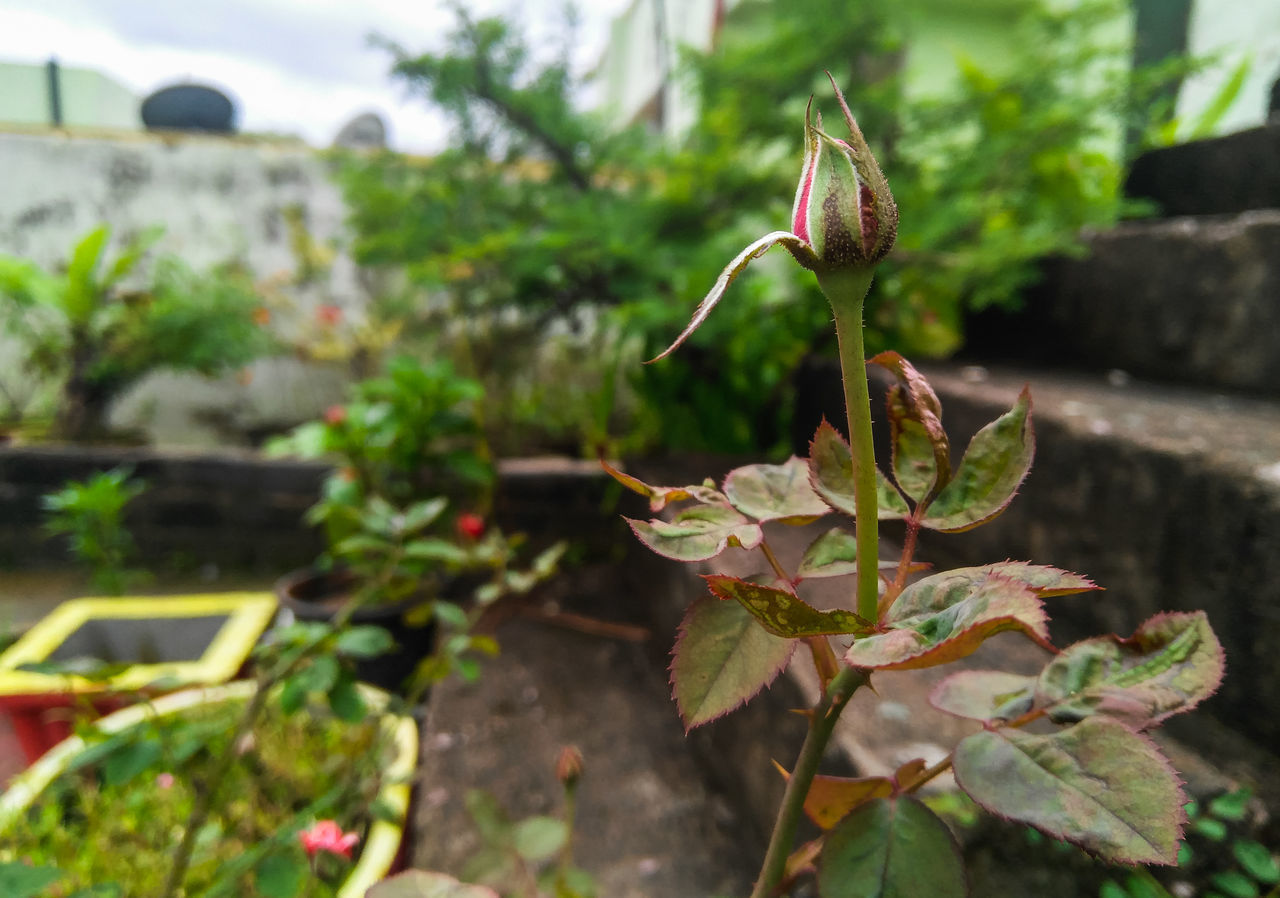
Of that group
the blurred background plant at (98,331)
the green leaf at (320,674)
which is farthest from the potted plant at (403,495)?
the blurred background plant at (98,331)

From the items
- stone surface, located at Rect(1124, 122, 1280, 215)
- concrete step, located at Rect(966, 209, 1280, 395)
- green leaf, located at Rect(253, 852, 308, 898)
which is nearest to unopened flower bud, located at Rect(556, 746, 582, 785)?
green leaf, located at Rect(253, 852, 308, 898)

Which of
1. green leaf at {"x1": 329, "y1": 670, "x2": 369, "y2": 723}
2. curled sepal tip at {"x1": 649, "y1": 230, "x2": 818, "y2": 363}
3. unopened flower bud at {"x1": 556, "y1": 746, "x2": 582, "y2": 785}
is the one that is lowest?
green leaf at {"x1": 329, "y1": 670, "x2": 369, "y2": 723}

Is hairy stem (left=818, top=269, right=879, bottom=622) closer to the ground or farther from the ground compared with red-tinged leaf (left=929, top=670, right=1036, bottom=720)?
farther from the ground

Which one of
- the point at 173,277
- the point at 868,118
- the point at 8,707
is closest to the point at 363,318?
the point at 173,277

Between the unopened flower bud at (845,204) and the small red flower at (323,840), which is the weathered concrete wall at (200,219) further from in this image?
the unopened flower bud at (845,204)

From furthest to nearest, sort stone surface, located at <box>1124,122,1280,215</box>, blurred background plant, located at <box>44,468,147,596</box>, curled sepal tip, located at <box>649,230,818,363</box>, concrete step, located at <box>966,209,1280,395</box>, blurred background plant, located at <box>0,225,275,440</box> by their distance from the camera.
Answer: blurred background plant, located at <box>0,225,275,440</box> → blurred background plant, located at <box>44,468,147,596</box> → stone surface, located at <box>1124,122,1280,215</box> → concrete step, located at <box>966,209,1280,395</box> → curled sepal tip, located at <box>649,230,818,363</box>

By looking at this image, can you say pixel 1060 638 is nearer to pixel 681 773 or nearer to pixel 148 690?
pixel 681 773

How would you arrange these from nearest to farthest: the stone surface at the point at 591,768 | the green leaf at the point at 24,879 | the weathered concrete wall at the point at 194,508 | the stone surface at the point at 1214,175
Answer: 1. the green leaf at the point at 24,879
2. the stone surface at the point at 591,768
3. the stone surface at the point at 1214,175
4. the weathered concrete wall at the point at 194,508

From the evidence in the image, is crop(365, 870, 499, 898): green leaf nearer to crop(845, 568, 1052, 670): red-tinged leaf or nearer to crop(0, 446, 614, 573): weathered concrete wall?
crop(845, 568, 1052, 670): red-tinged leaf
